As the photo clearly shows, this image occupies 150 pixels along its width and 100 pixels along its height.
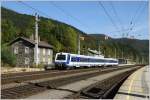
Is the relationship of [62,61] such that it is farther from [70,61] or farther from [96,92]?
[96,92]

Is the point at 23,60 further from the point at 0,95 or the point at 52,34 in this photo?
the point at 0,95

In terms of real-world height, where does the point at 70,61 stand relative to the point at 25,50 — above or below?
below

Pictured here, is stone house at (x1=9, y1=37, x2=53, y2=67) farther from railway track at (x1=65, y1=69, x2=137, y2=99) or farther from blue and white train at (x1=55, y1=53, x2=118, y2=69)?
railway track at (x1=65, y1=69, x2=137, y2=99)

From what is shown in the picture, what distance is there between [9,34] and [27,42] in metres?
29.5

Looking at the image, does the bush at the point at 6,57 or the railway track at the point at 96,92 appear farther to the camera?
the bush at the point at 6,57

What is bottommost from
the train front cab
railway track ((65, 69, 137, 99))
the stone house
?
railway track ((65, 69, 137, 99))

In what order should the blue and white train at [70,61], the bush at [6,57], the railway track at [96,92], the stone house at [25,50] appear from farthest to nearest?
1. the stone house at [25,50]
2. the blue and white train at [70,61]
3. the bush at [6,57]
4. the railway track at [96,92]

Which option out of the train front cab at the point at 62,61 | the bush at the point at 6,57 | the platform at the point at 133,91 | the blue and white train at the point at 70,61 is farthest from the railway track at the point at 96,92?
the blue and white train at the point at 70,61

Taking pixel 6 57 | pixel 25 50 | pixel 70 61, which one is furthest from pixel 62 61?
pixel 25 50

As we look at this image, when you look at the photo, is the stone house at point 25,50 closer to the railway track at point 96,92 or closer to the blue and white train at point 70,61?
the blue and white train at point 70,61

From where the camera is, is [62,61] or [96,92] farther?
[62,61]

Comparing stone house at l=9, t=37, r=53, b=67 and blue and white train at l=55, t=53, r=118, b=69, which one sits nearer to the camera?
blue and white train at l=55, t=53, r=118, b=69

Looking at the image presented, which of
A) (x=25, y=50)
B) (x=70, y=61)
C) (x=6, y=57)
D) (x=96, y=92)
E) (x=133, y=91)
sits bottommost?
(x=96, y=92)

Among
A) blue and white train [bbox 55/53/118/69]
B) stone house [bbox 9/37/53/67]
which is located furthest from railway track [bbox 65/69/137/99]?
stone house [bbox 9/37/53/67]
